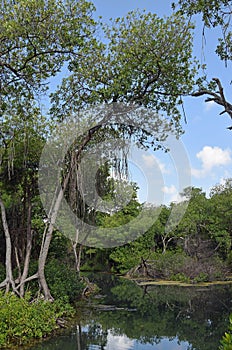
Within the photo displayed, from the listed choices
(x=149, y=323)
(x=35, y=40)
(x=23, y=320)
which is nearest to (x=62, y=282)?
(x=149, y=323)

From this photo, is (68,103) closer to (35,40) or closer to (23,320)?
(35,40)

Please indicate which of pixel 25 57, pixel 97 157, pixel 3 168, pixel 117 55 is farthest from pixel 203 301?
pixel 25 57

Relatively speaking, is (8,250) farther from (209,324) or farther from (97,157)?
(209,324)

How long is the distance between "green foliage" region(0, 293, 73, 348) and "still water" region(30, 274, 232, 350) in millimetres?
286

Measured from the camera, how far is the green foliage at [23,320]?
21.6 feet

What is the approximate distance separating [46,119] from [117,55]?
9.82 feet

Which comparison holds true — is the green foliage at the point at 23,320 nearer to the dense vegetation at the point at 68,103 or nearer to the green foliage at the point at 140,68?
the dense vegetation at the point at 68,103

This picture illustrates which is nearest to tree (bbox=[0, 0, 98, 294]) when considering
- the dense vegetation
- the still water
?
the dense vegetation

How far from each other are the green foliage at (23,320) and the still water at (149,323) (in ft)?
0.94

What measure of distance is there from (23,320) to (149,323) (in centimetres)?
321

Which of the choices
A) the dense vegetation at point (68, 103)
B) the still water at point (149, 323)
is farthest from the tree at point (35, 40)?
the still water at point (149, 323)

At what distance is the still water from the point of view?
23.8ft

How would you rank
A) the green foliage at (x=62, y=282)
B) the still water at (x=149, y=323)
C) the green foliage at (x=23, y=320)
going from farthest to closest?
1. the green foliage at (x=62, y=282)
2. the still water at (x=149, y=323)
3. the green foliage at (x=23, y=320)

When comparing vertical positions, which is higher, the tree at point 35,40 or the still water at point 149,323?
the tree at point 35,40
